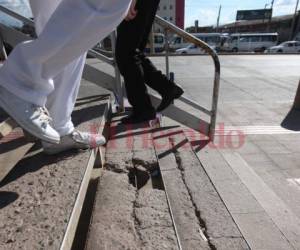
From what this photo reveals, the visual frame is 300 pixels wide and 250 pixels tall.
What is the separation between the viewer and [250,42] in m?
32.2

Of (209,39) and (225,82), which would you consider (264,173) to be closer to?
(225,82)

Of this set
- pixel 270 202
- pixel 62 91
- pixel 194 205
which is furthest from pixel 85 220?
pixel 270 202

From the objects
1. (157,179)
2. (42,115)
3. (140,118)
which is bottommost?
(157,179)

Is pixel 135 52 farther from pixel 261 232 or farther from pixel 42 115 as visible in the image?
pixel 261 232

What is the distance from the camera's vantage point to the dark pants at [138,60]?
7.14 feet

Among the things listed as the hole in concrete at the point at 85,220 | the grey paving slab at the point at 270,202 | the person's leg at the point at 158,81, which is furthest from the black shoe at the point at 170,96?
the hole in concrete at the point at 85,220

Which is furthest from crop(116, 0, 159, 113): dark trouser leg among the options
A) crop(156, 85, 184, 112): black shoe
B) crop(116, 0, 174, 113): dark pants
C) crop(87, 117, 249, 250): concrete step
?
crop(87, 117, 249, 250): concrete step

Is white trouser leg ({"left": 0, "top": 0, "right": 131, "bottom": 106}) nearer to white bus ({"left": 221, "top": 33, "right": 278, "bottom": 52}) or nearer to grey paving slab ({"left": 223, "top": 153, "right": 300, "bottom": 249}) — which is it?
grey paving slab ({"left": 223, "top": 153, "right": 300, "bottom": 249})

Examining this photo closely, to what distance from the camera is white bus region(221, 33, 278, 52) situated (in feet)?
105

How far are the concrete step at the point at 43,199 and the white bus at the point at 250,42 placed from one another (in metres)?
32.9

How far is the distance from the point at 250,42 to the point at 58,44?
3438 centimetres

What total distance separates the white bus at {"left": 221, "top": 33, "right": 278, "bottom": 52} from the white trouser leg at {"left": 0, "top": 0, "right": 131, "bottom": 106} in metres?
33.0

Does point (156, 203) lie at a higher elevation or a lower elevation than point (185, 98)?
lower

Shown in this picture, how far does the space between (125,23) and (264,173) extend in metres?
1.81
